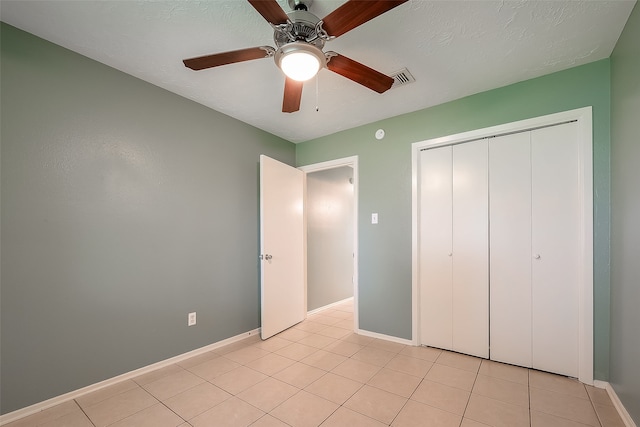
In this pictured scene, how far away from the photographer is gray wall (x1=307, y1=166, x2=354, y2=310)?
13.2 feet

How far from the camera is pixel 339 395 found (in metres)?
1.93

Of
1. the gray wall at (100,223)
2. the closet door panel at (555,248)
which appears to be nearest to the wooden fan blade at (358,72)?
the closet door panel at (555,248)

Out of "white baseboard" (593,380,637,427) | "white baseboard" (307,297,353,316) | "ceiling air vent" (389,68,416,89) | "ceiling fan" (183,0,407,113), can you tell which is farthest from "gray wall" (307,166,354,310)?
"white baseboard" (593,380,637,427)

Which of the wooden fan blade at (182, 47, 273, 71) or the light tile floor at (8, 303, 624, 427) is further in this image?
the light tile floor at (8, 303, 624, 427)

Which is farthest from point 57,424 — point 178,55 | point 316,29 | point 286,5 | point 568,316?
point 568,316

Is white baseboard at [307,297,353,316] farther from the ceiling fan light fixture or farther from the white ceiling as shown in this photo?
the ceiling fan light fixture

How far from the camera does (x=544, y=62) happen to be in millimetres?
2035

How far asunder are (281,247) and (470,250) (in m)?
1.98

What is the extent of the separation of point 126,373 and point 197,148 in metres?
1.97

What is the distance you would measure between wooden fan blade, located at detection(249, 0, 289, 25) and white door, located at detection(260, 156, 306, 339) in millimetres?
1785

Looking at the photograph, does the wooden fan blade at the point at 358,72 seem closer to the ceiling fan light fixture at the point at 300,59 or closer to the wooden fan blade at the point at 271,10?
the ceiling fan light fixture at the point at 300,59

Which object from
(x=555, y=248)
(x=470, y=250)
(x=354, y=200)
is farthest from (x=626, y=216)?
(x=354, y=200)

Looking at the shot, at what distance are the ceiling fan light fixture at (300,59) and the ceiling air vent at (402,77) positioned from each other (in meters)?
0.88

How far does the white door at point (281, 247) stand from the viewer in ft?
9.86
